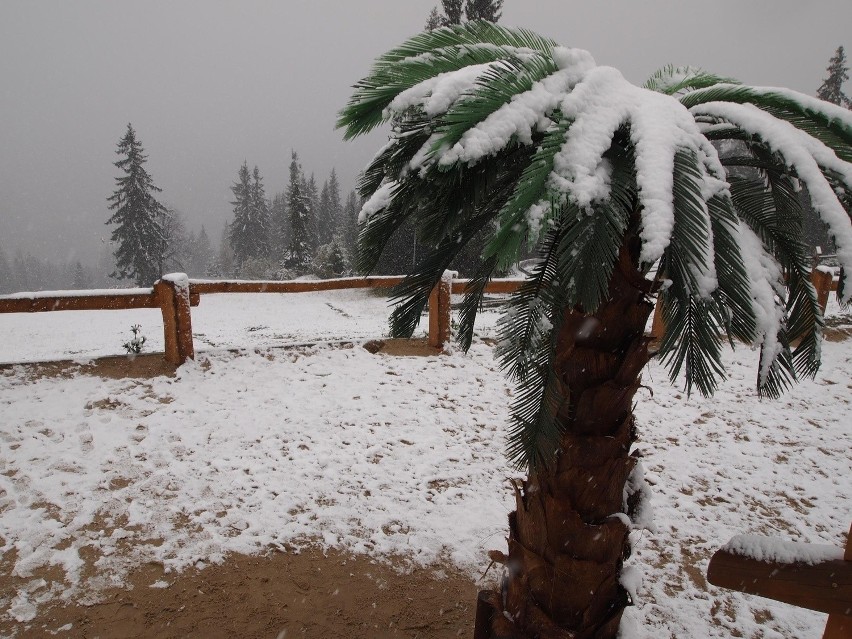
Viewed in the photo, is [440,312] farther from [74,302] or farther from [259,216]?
[259,216]

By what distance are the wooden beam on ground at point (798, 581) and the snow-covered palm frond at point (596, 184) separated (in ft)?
1.57

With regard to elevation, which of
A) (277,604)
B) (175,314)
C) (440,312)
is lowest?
(277,604)

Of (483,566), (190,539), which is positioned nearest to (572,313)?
(483,566)

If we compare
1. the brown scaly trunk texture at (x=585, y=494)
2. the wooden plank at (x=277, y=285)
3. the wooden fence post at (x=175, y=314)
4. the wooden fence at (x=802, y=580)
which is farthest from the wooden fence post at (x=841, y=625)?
the wooden fence post at (x=175, y=314)

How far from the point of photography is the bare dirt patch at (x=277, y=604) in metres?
2.79

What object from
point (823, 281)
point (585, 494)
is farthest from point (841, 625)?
point (823, 281)

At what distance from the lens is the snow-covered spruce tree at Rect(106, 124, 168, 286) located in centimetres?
2812

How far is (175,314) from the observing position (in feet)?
18.4

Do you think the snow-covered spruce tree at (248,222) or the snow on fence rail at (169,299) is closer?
the snow on fence rail at (169,299)

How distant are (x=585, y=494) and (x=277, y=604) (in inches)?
92.7

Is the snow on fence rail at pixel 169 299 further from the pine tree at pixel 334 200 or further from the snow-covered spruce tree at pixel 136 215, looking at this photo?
the pine tree at pixel 334 200

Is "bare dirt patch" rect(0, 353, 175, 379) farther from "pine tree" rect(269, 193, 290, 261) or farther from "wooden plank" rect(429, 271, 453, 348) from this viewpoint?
"pine tree" rect(269, 193, 290, 261)

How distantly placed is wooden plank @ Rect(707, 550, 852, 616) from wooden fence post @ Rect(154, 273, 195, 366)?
587 centimetres

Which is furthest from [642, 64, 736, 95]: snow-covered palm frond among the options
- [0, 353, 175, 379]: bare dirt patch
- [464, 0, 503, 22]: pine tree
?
[464, 0, 503, 22]: pine tree
